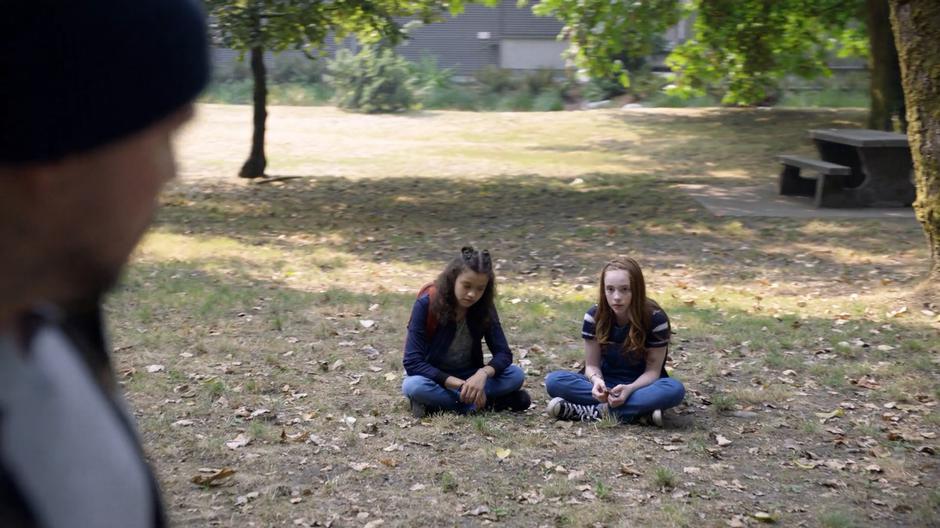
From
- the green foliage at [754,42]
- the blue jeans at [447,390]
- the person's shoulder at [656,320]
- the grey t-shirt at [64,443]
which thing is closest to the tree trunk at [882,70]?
the green foliage at [754,42]

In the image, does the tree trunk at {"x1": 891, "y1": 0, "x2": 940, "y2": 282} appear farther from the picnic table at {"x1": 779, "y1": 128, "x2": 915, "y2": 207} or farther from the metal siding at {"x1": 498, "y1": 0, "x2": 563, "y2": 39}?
the metal siding at {"x1": 498, "y1": 0, "x2": 563, "y2": 39}

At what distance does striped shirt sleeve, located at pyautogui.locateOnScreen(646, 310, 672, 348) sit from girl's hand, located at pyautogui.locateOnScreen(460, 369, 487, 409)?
0.97m

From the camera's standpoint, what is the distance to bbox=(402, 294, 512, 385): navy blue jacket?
19.9 feet

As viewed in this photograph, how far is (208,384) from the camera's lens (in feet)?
21.3

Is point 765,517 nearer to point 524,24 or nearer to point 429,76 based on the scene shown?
point 429,76

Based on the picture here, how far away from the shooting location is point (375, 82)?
90.0 feet

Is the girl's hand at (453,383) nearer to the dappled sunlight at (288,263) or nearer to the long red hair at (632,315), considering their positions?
the long red hair at (632,315)

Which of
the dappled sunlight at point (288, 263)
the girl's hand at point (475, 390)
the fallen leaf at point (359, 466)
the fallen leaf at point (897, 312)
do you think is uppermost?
the girl's hand at point (475, 390)

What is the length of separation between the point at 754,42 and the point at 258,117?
7.42 metres

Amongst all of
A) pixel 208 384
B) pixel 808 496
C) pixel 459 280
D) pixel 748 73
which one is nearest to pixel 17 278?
pixel 808 496

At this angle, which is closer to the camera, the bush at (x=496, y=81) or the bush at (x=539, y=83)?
the bush at (x=539, y=83)

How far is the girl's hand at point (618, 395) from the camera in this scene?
592 cm

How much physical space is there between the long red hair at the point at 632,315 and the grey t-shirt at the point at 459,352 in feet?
2.43

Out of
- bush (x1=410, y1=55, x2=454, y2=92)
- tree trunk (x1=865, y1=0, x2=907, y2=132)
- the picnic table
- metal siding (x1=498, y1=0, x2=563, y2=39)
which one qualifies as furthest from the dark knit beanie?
metal siding (x1=498, y1=0, x2=563, y2=39)
